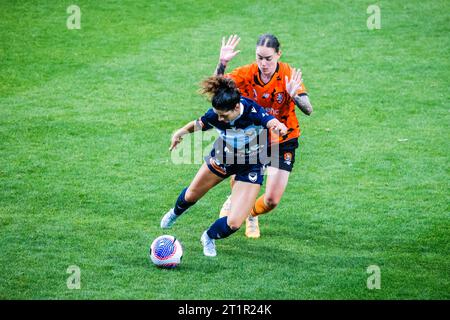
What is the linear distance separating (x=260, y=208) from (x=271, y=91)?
1.43 m

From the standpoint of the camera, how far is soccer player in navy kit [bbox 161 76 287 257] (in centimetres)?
803

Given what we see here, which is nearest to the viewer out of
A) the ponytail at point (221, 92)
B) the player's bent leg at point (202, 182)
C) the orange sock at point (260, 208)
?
the ponytail at point (221, 92)

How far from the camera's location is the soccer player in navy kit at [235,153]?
26.3ft

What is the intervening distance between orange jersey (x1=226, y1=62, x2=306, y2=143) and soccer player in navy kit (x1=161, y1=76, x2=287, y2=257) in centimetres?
45

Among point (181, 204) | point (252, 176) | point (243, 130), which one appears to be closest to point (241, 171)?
point (252, 176)

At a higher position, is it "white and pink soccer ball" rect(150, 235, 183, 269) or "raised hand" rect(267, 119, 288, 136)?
"raised hand" rect(267, 119, 288, 136)

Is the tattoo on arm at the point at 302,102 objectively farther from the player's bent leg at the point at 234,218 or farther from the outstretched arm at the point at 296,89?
the player's bent leg at the point at 234,218

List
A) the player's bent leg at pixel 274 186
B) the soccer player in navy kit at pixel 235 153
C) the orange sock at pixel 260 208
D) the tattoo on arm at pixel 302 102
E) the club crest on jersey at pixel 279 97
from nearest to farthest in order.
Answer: the soccer player in navy kit at pixel 235 153 < the tattoo on arm at pixel 302 102 < the club crest on jersey at pixel 279 97 < the player's bent leg at pixel 274 186 < the orange sock at pixel 260 208

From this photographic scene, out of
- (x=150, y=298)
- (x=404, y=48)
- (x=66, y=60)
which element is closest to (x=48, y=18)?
(x=66, y=60)

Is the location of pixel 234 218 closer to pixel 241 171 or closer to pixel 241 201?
pixel 241 201

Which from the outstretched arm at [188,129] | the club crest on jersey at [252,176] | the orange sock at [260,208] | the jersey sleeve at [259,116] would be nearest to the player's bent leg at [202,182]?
the club crest on jersey at [252,176]

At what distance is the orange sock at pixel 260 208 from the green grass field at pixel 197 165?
345 mm

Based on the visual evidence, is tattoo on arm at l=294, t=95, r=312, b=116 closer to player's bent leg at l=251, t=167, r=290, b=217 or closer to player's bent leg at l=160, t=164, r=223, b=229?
player's bent leg at l=251, t=167, r=290, b=217

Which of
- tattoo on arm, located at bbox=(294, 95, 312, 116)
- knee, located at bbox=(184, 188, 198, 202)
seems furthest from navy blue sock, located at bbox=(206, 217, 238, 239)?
tattoo on arm, located at bbox=(294, 95, 312, 116)
